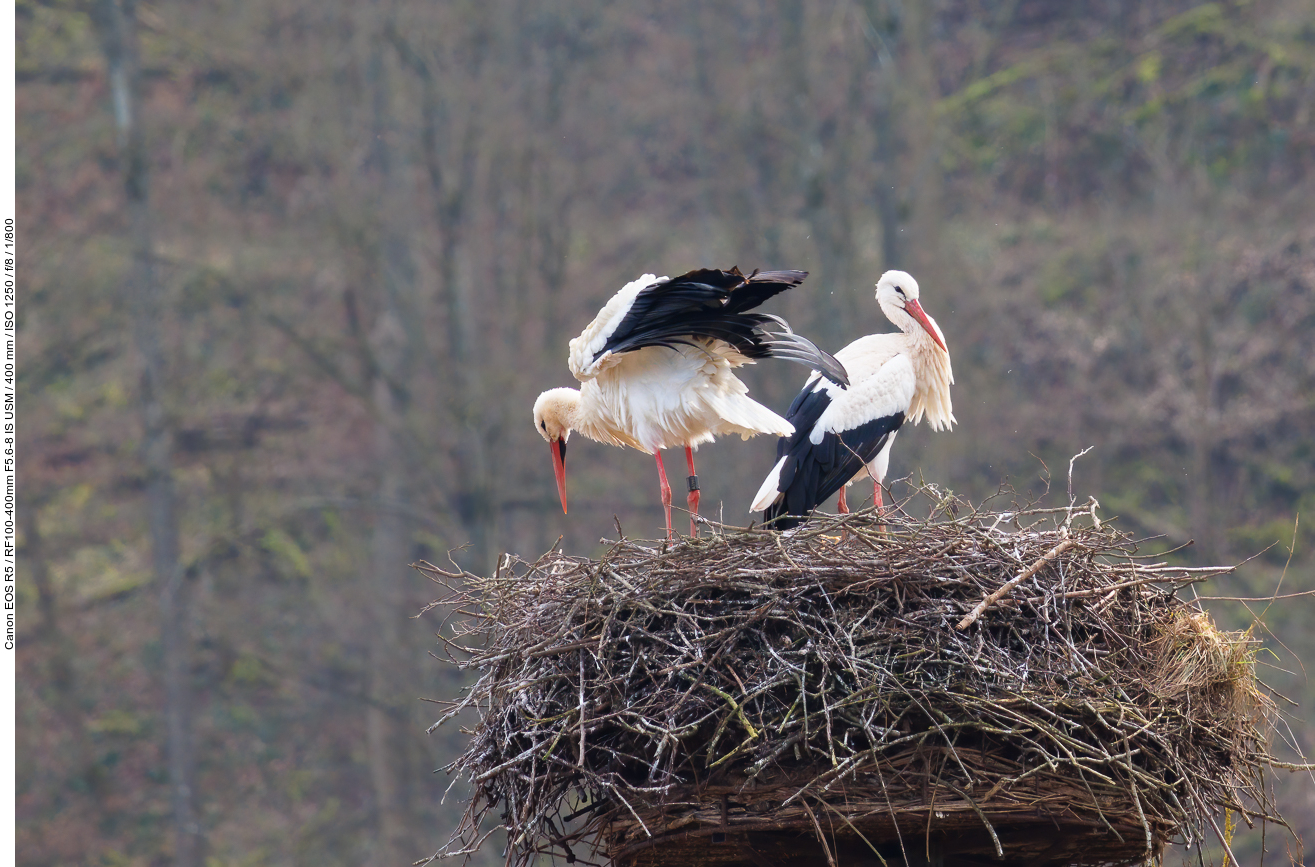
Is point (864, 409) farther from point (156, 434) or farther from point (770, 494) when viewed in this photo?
point (156, 434)

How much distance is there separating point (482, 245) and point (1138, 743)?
1319cm

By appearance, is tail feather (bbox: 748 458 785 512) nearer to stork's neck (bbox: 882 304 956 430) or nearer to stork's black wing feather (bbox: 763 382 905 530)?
stork's black wing feather (bbox: 763 382 905 530)

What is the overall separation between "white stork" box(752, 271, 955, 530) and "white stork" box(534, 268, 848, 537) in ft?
1.60

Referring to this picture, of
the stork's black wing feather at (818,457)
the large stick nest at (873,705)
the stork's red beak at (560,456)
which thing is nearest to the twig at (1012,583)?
the large stick nest at (873,705)

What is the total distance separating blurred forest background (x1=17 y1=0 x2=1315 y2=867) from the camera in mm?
16641

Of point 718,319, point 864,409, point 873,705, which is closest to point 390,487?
point 864,409

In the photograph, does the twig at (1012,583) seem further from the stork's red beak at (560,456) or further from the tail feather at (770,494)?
the stork's red beak at (560,456)

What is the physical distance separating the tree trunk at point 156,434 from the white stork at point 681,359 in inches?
424

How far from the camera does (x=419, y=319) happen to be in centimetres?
1708

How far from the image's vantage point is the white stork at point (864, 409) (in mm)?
7281

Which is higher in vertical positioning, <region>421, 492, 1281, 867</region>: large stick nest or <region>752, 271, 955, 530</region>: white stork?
<region>752, 271, 955, 530</region>: white stork

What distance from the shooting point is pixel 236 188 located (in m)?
18.4

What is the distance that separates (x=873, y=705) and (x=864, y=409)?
262cm

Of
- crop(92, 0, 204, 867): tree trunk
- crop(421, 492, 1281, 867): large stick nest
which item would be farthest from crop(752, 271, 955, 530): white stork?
crop(92, 0, 204, 867): tree trunk
